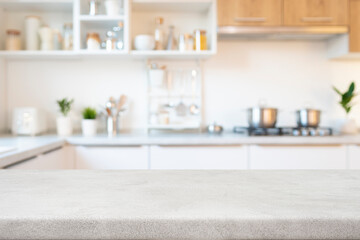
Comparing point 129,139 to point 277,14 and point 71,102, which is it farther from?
point 277,14

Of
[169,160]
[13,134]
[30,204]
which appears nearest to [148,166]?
[169,160]

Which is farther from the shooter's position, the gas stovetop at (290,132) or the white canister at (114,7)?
the white canister at (114,7)

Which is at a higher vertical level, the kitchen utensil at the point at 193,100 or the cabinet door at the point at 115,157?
the kitchen utensil at the point at 193,100

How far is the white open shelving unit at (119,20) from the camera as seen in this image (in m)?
2.65

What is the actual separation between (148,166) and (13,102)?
1.36 m

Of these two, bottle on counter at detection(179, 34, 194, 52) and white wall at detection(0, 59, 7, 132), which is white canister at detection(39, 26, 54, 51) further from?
bottle on counter at detection(179, 34, 194, 52)

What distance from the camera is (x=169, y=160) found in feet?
8.04

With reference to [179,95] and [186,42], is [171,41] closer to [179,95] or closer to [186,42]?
[186,42]

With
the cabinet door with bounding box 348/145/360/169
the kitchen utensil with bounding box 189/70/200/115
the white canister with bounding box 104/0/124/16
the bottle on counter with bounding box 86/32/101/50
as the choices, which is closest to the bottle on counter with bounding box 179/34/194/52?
the kitchen utensil with bounding box 189/70/200/115

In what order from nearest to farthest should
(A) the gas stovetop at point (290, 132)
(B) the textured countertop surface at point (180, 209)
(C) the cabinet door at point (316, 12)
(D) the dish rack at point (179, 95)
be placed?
(B) the textured countertop surface at point (180, 209)
(A) the gas stovetop at point (290, 132)
(C) the cabinet door at point (316, 12)
(D) the dish rack at point (179, 95)

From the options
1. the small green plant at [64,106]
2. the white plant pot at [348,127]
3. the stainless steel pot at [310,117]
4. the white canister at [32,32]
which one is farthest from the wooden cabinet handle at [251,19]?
the white canister at [32,32]

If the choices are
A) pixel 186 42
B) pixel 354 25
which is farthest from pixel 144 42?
pixel 354 25

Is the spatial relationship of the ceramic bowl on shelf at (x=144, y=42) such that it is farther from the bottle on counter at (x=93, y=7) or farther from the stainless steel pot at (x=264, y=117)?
the stainless steel pot at (x=264, y=117)

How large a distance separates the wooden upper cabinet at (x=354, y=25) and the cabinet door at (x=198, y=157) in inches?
44.7
